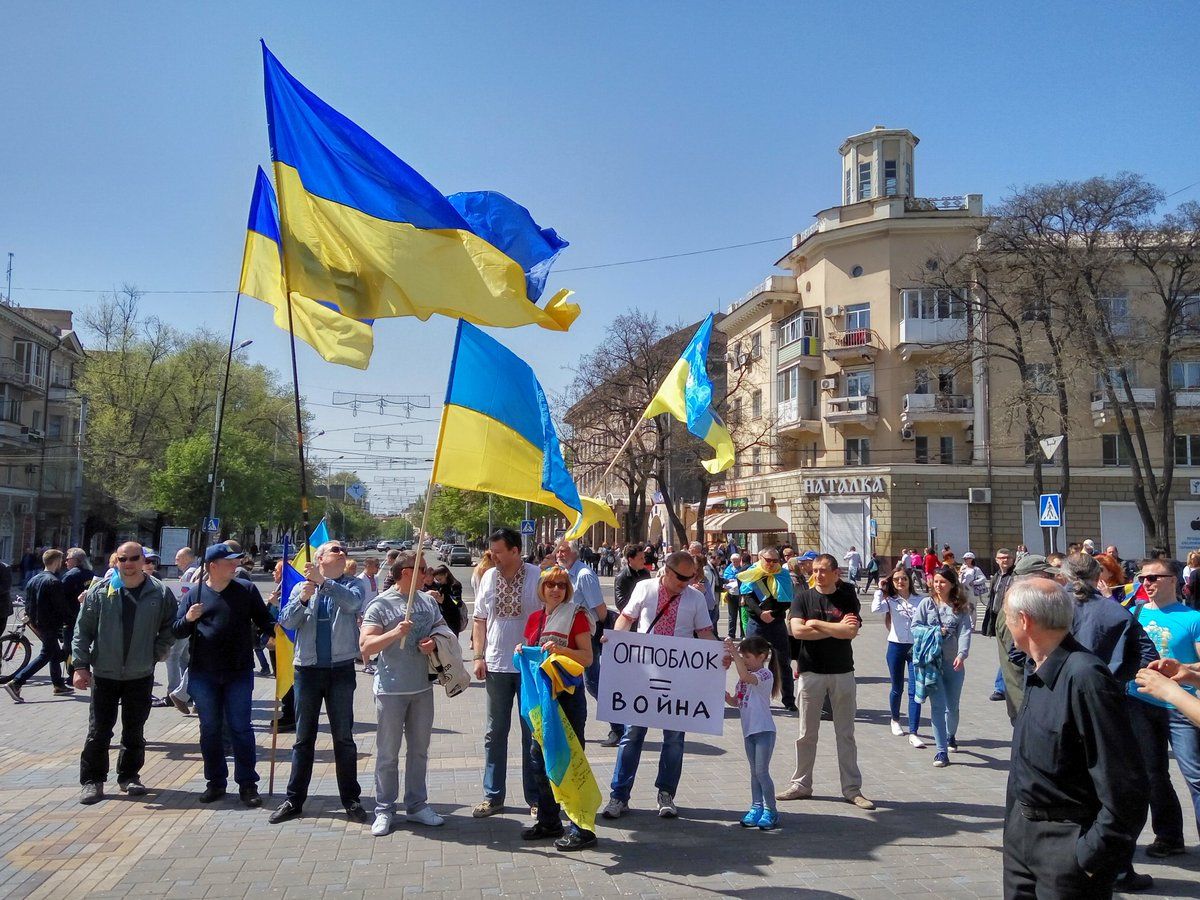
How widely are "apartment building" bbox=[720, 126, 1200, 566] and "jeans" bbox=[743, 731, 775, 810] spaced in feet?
118

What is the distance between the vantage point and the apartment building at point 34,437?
50500mm

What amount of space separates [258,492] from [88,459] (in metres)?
9.04

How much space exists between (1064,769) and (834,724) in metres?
4.01

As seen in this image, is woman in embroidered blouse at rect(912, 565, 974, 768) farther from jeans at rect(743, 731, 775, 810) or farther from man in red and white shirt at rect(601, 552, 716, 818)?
man in red and white shirt at rect(601, 552, 716, 818)

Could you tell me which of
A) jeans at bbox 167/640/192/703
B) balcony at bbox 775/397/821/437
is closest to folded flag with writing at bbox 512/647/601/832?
jeans at bbox 167/640/192/703

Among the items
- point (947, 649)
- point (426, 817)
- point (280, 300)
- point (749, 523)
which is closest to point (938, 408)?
point (749, 523)

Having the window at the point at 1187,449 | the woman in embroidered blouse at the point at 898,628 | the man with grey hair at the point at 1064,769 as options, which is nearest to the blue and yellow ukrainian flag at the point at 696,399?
the woman in embroidered blouse at the point at 898,628

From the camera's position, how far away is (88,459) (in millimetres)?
50938

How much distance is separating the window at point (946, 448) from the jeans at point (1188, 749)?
4000 cm

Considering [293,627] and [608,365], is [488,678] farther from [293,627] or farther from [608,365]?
[608,365]

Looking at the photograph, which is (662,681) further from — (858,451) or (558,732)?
(858,451)

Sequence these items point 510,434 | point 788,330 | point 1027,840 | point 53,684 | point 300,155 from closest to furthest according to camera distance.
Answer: point 1027,840
point 300,155
point 510,434
point 53,684
point 788,330

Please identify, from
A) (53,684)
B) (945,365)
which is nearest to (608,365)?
(945,365)

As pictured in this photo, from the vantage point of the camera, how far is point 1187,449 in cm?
4309
